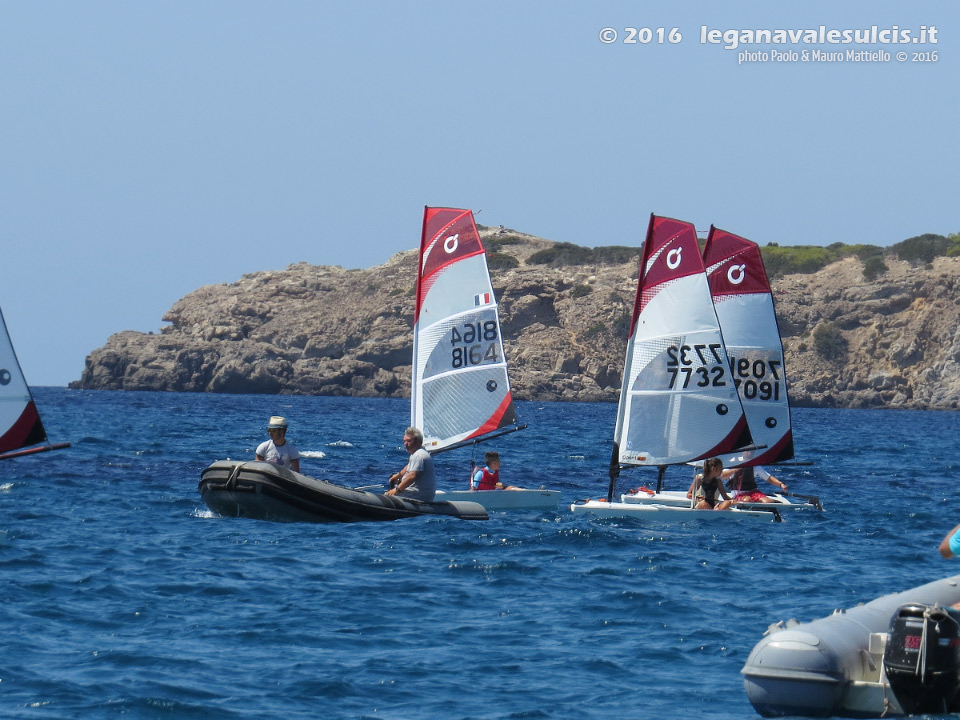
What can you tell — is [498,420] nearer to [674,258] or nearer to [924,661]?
[674,258]

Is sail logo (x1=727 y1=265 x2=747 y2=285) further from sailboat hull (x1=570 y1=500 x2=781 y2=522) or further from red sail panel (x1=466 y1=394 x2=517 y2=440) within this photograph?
sailboat hull (x1=570 y1=500 x2=781 y2=522)

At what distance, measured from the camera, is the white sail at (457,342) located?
25250mm

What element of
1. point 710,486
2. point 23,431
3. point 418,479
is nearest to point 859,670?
point 418,479

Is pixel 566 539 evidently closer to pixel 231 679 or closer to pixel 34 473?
pixel 231 679

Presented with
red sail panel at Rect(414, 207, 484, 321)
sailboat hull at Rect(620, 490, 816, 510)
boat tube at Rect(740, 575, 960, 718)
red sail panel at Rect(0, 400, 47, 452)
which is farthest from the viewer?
red sail panel at Rect(414, 207, 484, 321)

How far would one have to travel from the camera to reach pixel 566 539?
19.2m

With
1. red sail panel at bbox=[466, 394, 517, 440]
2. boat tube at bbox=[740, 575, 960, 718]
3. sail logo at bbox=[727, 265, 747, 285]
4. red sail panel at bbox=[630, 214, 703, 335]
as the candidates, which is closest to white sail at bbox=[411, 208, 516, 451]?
red sail panel at bbox=[466, 394, 517, 440]

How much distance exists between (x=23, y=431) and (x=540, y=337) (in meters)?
99.9

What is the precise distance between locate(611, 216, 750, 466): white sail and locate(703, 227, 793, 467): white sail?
132 inches

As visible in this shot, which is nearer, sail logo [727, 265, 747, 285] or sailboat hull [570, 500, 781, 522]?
sailboat hull [570, 500, 781, 522]

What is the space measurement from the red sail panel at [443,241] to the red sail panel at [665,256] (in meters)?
3.49

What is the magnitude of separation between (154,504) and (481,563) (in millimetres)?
8760

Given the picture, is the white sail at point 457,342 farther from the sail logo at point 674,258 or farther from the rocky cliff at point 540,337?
the rocky cliff at point 540,337

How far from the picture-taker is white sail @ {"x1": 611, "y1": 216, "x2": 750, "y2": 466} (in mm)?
23328
